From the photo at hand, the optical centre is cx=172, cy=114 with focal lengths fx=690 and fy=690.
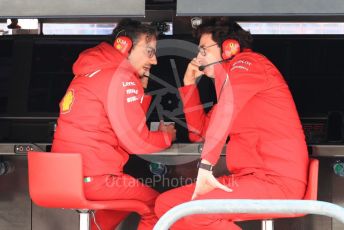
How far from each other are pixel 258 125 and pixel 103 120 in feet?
2.82

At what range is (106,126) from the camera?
387 cm

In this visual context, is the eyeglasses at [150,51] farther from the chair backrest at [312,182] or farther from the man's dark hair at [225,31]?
the chair backrest at [312,182]

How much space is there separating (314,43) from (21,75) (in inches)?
81.0

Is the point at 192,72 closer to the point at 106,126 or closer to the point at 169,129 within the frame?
the point at 169,129

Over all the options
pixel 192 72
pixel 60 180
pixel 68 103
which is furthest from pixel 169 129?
pixel 60 180

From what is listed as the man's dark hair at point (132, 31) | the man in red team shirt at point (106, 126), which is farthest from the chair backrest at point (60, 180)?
the man's dark hair at point (132, 31)

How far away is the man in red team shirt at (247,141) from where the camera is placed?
3.59 meters

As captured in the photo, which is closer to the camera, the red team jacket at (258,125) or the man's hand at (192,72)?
the red team jacket at (258,125)

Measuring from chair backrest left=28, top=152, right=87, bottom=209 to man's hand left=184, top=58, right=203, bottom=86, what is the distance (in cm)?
91

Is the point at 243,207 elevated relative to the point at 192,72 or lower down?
lower down

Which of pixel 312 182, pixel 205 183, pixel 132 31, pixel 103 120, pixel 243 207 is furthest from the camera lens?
pixel 132 31

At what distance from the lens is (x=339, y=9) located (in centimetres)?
347

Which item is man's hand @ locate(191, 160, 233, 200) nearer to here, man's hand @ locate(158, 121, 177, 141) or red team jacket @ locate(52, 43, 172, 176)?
red team jacket @ locate(52, 43, 172, 176)

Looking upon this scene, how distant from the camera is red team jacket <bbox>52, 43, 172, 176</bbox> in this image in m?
3.82
